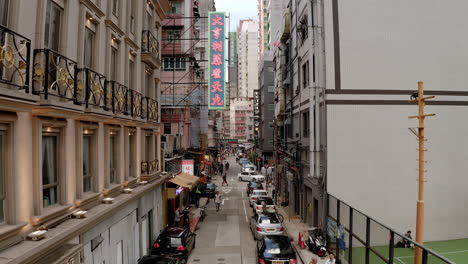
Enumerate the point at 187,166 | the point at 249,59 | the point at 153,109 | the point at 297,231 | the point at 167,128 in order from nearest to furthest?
the point at 153,109 → the point at 297,231 → the point at 187,166 → the point at 167,128 → the point at 249,59

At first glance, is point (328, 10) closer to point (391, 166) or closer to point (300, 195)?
point (391, 166)

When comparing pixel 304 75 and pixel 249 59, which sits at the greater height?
pixel 249 59

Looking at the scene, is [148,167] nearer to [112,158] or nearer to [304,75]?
[112,158]

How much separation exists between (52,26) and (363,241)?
40.4 feet

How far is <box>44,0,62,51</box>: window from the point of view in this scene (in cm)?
827

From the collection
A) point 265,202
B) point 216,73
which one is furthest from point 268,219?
point 216,73

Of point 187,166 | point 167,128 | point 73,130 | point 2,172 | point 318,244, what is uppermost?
point 167,128

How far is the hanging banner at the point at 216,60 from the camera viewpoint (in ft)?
82.7

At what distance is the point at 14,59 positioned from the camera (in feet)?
20.2

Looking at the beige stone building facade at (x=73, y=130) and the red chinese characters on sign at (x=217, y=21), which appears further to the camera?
the red chinese characters on sign at (x=217, y=21)

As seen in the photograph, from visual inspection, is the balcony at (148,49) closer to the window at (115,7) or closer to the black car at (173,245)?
the window at (115,7)

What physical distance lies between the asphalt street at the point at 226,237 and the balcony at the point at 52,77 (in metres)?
10.6

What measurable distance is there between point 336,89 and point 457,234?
1096 cm

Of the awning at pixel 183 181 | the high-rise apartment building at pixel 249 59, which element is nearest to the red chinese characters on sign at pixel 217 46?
the awning at pixel 183 181
